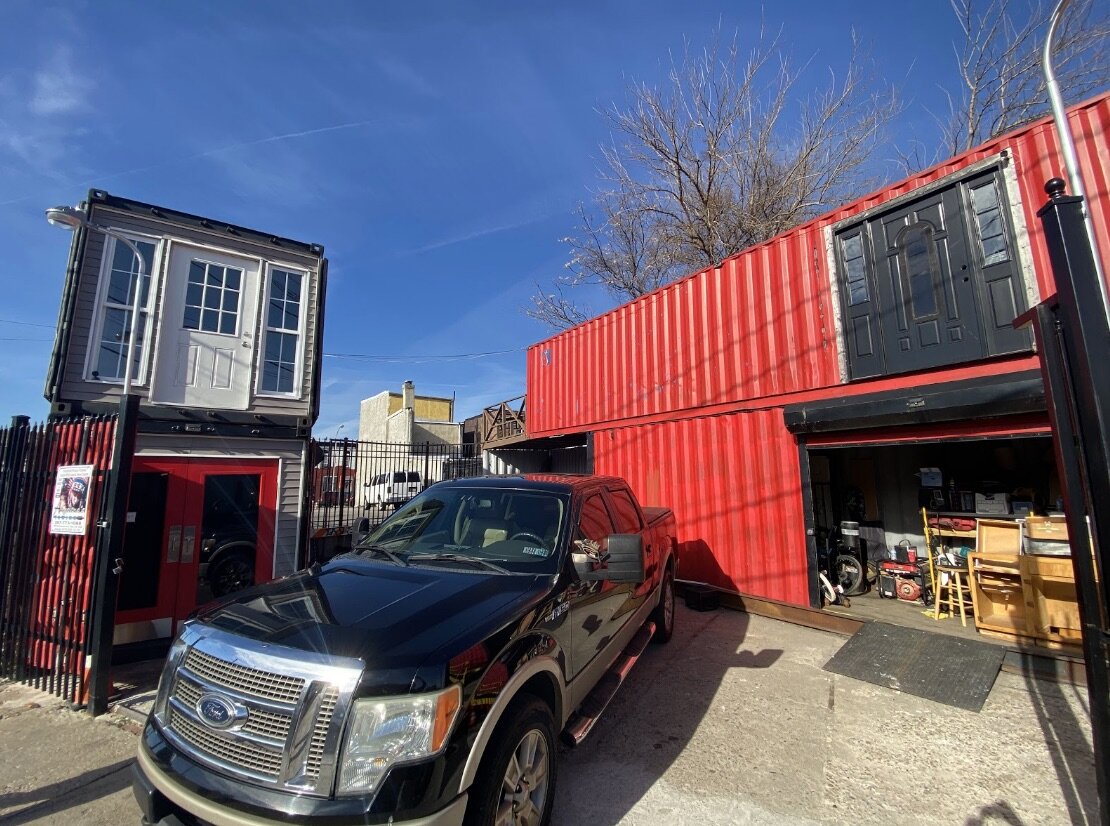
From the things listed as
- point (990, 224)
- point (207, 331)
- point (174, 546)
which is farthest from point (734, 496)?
point (207, 331)

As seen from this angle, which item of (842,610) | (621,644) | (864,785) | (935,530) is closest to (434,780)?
(621,644)

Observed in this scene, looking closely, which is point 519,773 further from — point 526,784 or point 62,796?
point 62,796

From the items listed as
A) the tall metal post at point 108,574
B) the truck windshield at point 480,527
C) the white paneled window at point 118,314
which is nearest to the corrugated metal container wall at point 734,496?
the truck windshield at point 480,527

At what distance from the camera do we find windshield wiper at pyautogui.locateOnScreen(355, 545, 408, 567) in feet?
9.59

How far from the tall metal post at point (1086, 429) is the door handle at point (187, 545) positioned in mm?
7674

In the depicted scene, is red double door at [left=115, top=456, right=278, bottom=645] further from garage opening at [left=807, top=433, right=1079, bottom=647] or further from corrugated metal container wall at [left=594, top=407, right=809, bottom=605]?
garage opening at [left=807, top=433, right=1079, bottom=647]

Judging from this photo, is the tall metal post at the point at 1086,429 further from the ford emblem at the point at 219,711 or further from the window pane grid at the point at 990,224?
the window pane grid at the point at 990,224

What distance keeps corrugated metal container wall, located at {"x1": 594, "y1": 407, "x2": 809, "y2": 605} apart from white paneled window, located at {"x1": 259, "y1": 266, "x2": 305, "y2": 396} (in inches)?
250

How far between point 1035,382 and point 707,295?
4294 mm

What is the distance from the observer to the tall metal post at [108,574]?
3.87 metres

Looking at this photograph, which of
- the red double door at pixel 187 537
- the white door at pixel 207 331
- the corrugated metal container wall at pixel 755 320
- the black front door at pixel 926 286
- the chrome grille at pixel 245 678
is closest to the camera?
the chrome grille at pixel 245 678

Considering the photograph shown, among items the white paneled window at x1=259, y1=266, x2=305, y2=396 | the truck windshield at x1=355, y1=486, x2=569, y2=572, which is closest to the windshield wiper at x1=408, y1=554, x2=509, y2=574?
the truck windshield at x1=355, y1=486, x2=569, y2=572

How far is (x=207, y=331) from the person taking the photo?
26.2ft

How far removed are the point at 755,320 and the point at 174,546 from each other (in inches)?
324
